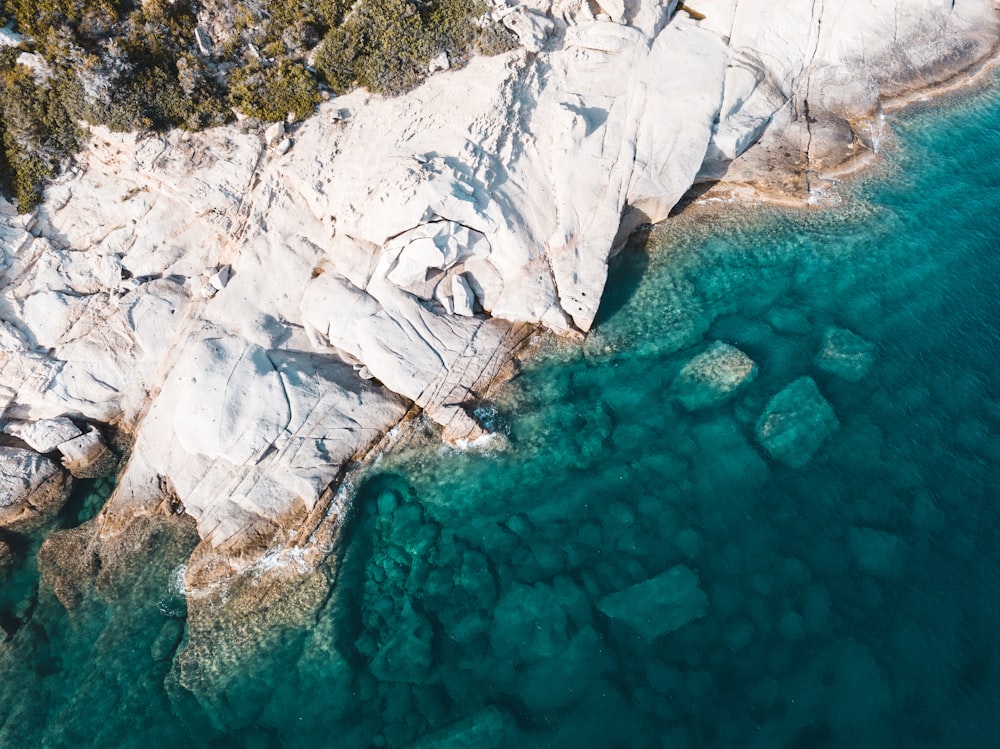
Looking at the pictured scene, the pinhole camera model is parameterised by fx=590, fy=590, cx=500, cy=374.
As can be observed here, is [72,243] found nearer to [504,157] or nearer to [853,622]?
[504,157]

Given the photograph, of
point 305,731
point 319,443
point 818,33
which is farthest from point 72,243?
point 818,33

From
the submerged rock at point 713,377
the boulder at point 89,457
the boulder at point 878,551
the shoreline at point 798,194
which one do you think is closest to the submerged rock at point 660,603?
the boulder at point 878,551

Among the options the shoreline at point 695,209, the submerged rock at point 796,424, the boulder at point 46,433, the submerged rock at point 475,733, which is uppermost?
the boulder at point 46,433

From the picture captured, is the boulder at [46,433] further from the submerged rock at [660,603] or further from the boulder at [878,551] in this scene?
the boulder at [878,551]

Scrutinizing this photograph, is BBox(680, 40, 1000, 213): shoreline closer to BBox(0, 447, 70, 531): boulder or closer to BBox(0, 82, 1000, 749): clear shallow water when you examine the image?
BBox(0, 82, 1000, 749): clear shallow water

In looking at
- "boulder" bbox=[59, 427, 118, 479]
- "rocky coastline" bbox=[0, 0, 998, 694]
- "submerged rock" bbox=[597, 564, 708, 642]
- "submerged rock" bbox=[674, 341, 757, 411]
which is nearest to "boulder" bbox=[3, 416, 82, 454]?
"rocky coastline" bbox=[0, 0, 998, 694]

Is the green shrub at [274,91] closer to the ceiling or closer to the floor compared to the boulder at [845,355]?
closer to the ceiling
